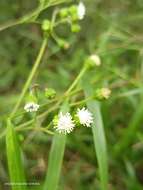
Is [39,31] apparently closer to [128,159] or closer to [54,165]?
[128,159]

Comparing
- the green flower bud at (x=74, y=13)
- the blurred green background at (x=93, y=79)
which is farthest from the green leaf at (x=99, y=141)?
the blurred green background at (x=93, y=79)

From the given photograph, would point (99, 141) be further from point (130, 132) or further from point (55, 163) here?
point (130, 132)

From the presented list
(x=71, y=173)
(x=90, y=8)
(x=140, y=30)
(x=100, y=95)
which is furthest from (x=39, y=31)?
(x=100, y=95)

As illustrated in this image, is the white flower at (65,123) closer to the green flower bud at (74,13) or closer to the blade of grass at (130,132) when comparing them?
the green flower bud at (74,13)

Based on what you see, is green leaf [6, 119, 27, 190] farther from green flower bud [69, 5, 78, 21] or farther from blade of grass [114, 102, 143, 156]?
blade of grass [114, 102, 143, 156]

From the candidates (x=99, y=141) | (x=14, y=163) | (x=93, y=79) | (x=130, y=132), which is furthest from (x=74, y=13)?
(x=130, y=132)

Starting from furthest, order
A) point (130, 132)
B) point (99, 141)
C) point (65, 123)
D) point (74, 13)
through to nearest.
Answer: point (130, 132) → point (74, 13) → point (99, 141) → point (65, 123)
